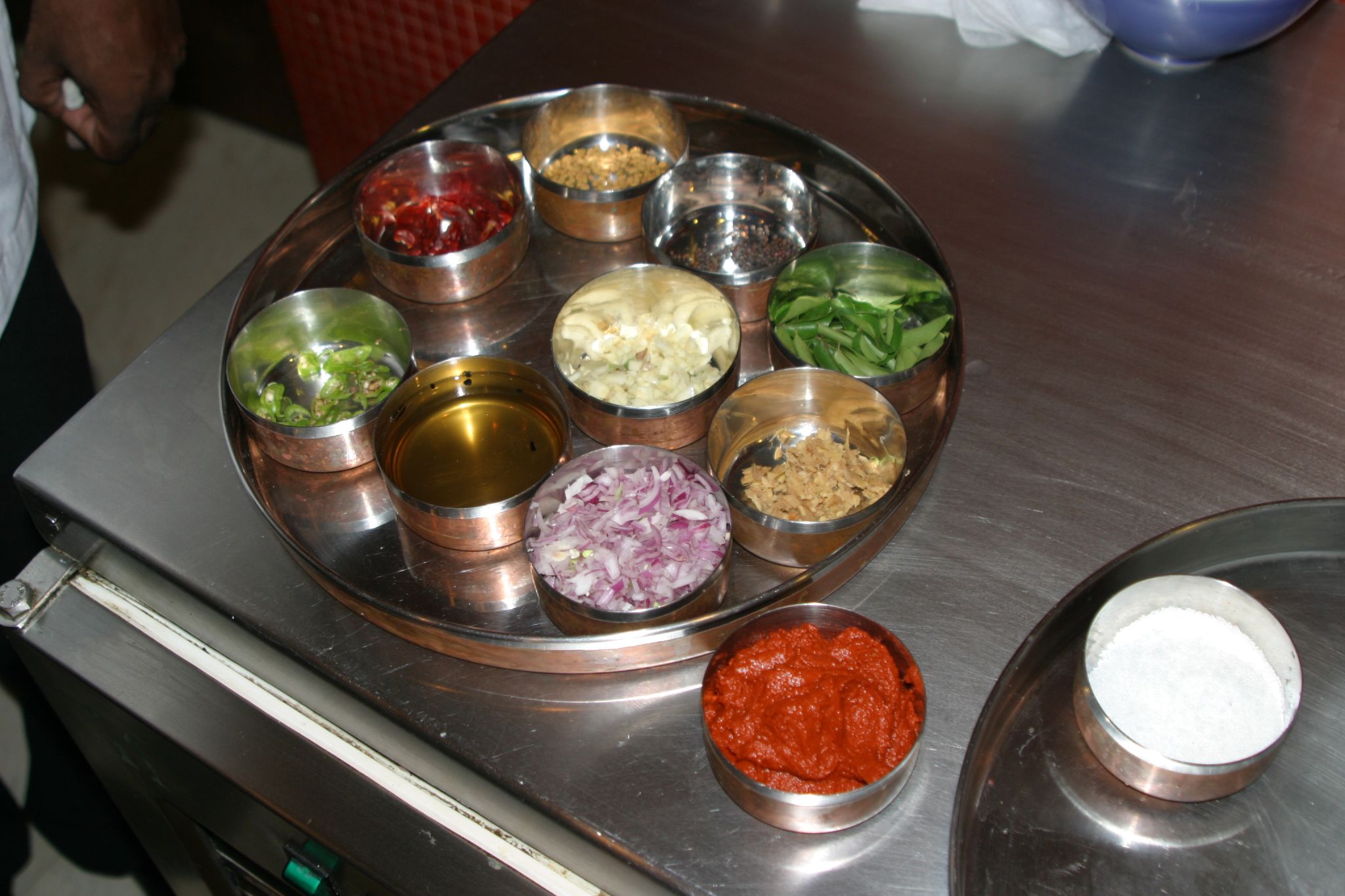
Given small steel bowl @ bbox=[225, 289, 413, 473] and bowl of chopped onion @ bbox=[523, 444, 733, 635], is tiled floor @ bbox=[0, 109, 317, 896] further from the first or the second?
bowl of chopped onion @ bbox=[523, 444, 733, 635]

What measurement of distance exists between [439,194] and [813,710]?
3.10 feet

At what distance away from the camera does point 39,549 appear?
1785 mm

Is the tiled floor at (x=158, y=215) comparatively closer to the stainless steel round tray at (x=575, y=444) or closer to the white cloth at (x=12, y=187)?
the white cloth at (x=12, y=187)

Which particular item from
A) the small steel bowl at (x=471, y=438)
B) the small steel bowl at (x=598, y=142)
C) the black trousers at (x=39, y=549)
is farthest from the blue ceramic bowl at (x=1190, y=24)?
the black trousers at (x=39, y=549)

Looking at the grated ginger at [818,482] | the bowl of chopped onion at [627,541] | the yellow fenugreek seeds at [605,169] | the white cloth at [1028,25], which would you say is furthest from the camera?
the white cloth at [1028,25]

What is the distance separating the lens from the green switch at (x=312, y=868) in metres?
1.15

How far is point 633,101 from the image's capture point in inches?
63.6

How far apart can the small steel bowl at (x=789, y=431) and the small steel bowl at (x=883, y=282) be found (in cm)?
3

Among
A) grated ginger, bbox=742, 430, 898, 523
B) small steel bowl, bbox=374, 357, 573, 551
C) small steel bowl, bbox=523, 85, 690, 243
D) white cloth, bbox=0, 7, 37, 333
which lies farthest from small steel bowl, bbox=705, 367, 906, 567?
white cloth, bbox=0, 7, 37, 333

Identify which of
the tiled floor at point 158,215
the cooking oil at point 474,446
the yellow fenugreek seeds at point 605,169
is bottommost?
the tiled floor at point 158,215

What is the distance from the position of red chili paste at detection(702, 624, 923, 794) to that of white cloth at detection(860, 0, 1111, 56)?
111 centimetres

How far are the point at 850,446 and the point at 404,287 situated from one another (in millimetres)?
625

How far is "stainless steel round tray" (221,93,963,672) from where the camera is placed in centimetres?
109

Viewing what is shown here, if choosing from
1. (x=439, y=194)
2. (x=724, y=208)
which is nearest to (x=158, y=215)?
(x=439, y=194)
